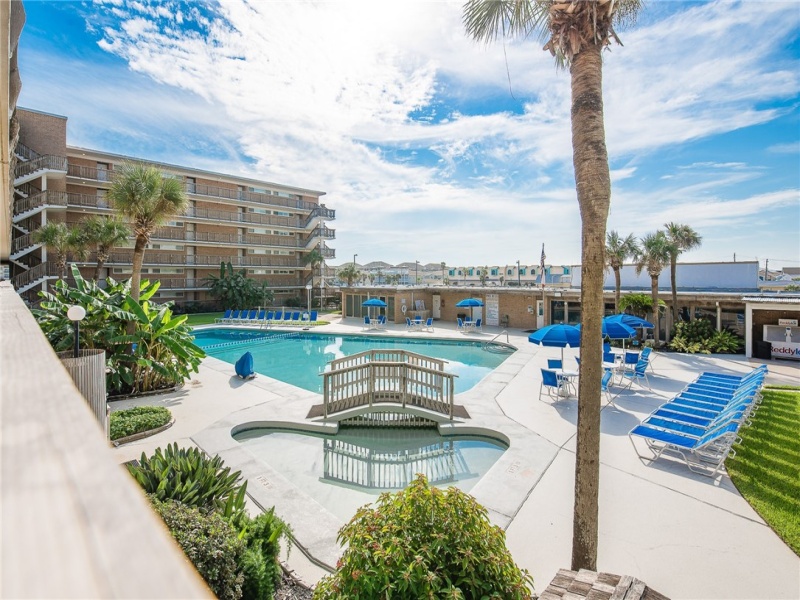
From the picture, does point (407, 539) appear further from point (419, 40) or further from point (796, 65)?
point (796, 65)

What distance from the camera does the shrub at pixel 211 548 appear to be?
146 inches

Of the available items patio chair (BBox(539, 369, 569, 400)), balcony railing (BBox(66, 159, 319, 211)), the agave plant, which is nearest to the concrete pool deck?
patio chair (BBox(539, 369, 569, 400))

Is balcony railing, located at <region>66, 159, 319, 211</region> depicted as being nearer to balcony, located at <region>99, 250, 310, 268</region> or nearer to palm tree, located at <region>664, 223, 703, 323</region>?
balcony, located at <region>99, 250, 310, 268</region>

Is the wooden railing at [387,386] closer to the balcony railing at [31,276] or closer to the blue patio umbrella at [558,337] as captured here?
the blue patio umbrella at [558,337]

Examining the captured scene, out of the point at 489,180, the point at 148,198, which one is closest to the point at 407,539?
the point at 148,198

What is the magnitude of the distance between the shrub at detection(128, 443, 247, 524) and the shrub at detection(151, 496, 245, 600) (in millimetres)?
642

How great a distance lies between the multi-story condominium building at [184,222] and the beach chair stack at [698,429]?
103 ft

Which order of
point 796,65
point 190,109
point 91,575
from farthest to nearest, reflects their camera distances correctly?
point 190,109
point 796,65
point 91,575

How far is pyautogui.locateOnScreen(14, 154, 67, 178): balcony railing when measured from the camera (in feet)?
95.4

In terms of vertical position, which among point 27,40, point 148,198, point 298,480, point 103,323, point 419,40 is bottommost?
point 298,480

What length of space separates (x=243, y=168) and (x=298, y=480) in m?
42.3

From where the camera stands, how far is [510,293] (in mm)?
28234

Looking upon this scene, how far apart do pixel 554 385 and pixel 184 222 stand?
131 feet

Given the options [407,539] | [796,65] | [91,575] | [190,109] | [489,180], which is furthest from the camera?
[489,180]
